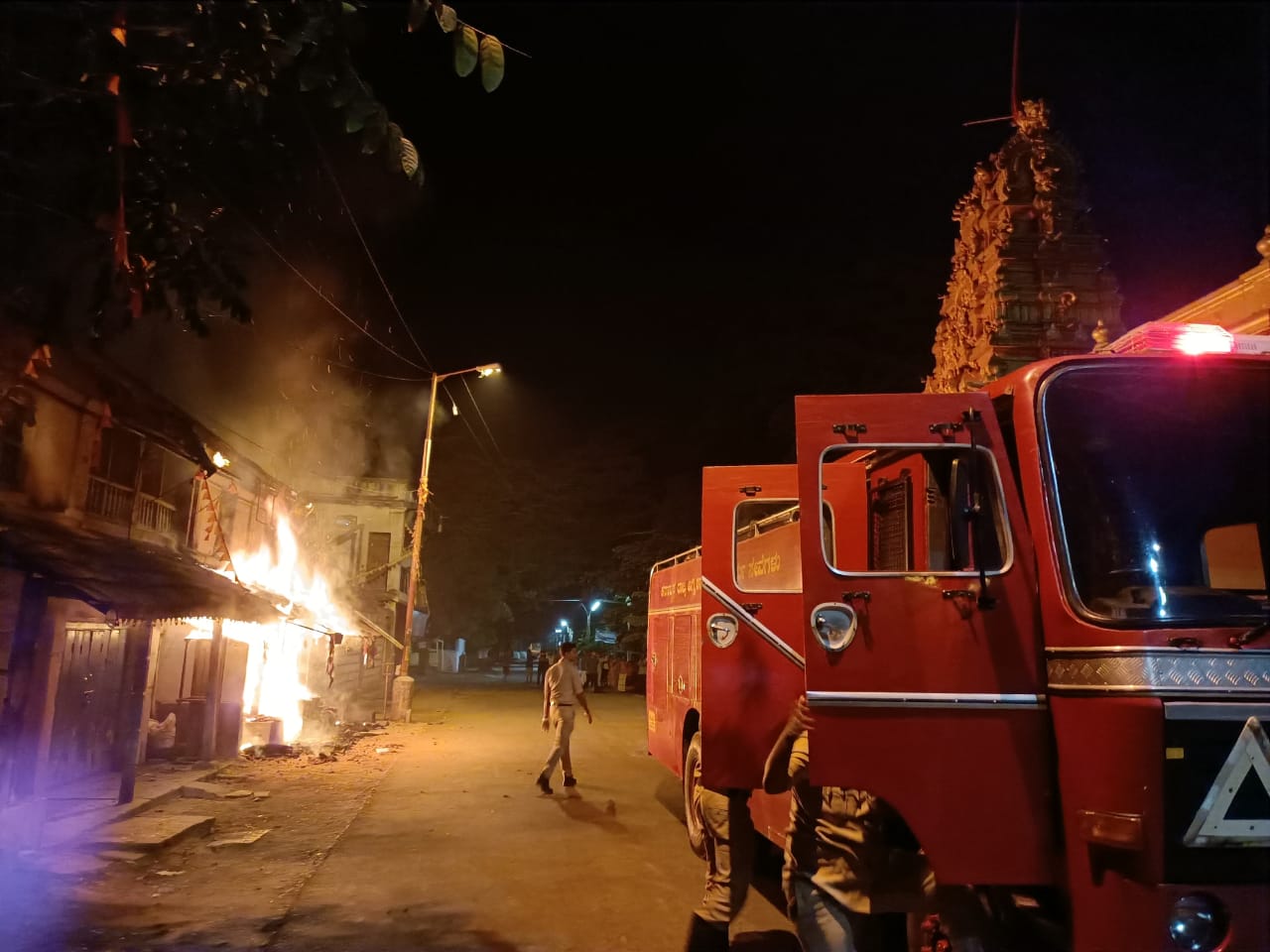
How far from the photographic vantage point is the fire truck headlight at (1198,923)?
274 cm

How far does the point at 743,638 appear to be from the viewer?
17.8 feet

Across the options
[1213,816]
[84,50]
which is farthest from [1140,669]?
[84,50]

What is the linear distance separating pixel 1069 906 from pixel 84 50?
5.34 meters

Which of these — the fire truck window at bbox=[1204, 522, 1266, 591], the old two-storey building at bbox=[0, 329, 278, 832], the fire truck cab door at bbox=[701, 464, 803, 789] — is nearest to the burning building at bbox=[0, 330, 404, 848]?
the old two-storey building at bbox=[0, 329, 278, 832]

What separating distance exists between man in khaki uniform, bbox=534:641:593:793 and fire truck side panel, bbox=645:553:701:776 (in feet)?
3.73

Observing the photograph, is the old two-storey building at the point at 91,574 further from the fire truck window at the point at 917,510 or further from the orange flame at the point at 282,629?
the fire truck window at the point at 917,510

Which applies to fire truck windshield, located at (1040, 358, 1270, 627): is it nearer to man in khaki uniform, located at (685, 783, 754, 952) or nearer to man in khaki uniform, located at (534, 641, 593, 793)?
man in khaki uniform, located at (685, 783, 754, 952)

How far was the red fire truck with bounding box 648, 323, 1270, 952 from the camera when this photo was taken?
2.78 m

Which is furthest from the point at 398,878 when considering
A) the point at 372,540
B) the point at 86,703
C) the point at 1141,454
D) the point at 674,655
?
the point at 372,540

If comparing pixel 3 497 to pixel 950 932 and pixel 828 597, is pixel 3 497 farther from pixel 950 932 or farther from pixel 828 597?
pixel 950 932

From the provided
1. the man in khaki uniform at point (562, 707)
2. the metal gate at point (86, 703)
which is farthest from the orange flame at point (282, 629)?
the man in khaki uniform at point (562, 707)

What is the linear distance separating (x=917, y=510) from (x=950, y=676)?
138cm

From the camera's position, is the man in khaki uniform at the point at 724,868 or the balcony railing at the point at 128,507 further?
the balcony railing at the point at 128,507

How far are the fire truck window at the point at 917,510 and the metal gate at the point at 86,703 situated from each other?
928cm
